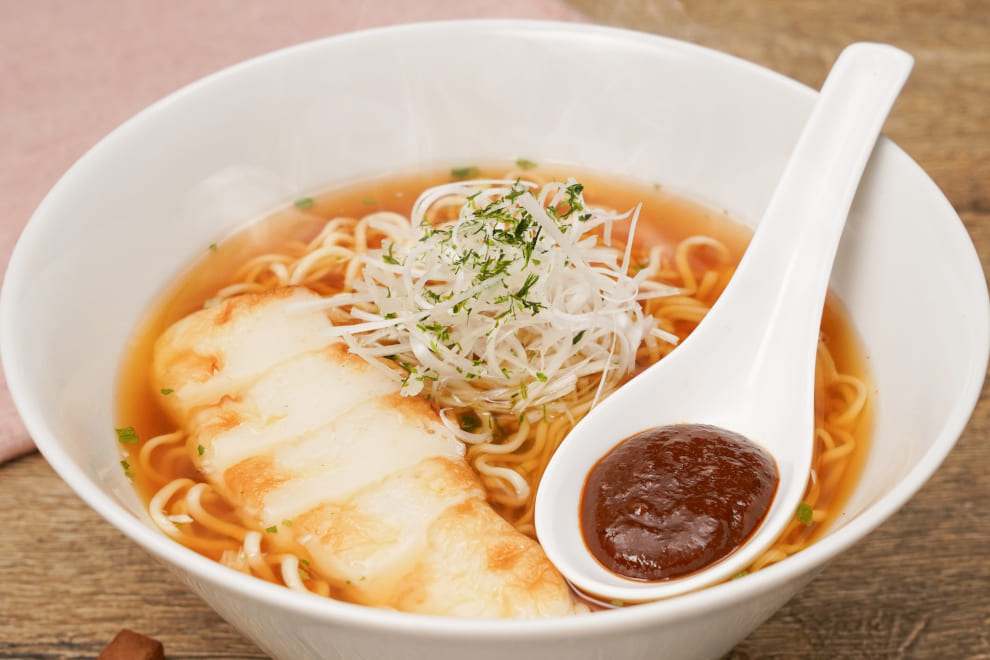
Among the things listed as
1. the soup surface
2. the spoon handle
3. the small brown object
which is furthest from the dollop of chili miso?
the small brown object

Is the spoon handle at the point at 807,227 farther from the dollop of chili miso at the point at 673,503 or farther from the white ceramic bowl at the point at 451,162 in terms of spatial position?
the dollop of chili miso at the point at 673,503

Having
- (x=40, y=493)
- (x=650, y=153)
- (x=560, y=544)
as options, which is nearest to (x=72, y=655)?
(x=40, y=493)

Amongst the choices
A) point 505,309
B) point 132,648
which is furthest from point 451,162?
point 132,648

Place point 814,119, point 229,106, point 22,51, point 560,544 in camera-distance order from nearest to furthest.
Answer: point 560,544 → point 814,119 → point 229,106 → point 22,51

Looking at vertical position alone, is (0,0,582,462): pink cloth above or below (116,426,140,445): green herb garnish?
above

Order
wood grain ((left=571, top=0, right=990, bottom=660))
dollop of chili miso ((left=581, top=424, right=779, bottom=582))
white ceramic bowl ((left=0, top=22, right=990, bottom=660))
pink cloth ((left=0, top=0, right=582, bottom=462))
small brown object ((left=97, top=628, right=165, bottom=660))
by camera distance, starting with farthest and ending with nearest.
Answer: pink cloth ((left=0, top=0, right=582, bottom=462)) < wood grain ((left=571, top=0, right=990, bottom=660)) < small brown object ((left=97, top=628, right=165, bottom=660)) < dollop of chili miso ((left=581, top=424, right=779, bottom=582)) < white ceramic bowl ((left=0, top=22, right=990, bottom=660))

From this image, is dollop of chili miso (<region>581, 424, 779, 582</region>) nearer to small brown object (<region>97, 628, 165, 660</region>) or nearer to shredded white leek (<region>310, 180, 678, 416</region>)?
shredded white leek (<region>310, 180, 678, 416</region>)

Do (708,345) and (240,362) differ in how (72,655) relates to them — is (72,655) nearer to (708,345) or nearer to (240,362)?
(240,362)
